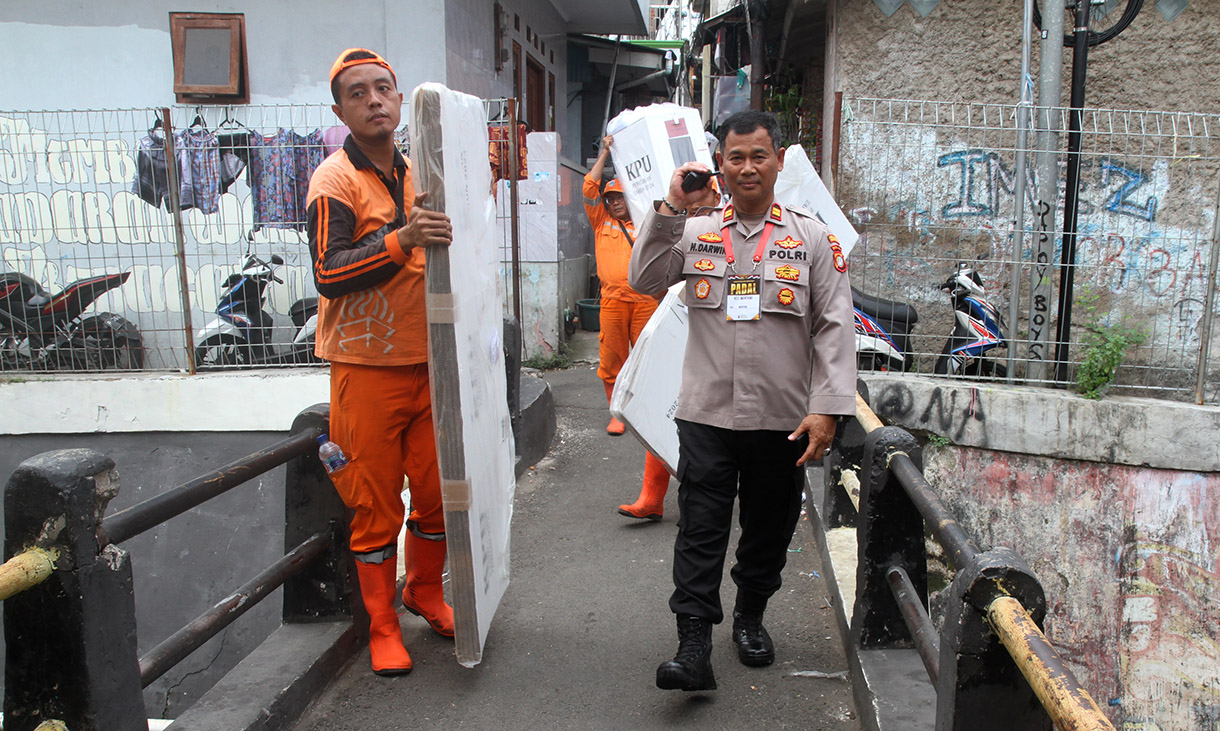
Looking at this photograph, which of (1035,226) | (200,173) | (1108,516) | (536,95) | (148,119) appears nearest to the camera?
(1108,516)

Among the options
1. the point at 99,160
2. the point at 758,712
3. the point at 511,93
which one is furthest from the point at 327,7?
the point at 758,712

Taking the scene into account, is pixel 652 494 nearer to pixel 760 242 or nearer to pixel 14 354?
pixel 760 242

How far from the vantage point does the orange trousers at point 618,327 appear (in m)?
5.36

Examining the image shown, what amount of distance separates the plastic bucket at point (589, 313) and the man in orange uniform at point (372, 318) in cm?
841

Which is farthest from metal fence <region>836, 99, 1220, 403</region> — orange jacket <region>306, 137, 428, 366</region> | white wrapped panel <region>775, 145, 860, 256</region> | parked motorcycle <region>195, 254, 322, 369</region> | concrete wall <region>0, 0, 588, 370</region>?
parked motorcycle <region>195, 254, 322, 369</region>

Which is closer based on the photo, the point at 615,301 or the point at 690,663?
the point at 690,663

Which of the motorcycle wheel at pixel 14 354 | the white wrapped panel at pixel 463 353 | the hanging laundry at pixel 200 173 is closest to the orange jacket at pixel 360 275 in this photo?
the white wrapped panel at pixel 463 353

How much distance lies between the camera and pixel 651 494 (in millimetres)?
4695

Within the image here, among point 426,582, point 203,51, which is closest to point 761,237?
point 426,582

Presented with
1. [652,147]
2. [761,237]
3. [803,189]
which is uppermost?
[652,147]

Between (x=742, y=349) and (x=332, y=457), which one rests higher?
(x=742, y=349)

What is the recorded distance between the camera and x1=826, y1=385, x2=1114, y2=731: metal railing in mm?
1510

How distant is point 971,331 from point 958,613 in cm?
480

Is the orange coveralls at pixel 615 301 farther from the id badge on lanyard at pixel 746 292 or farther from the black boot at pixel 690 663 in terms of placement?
the black boot at pixel 690 663
